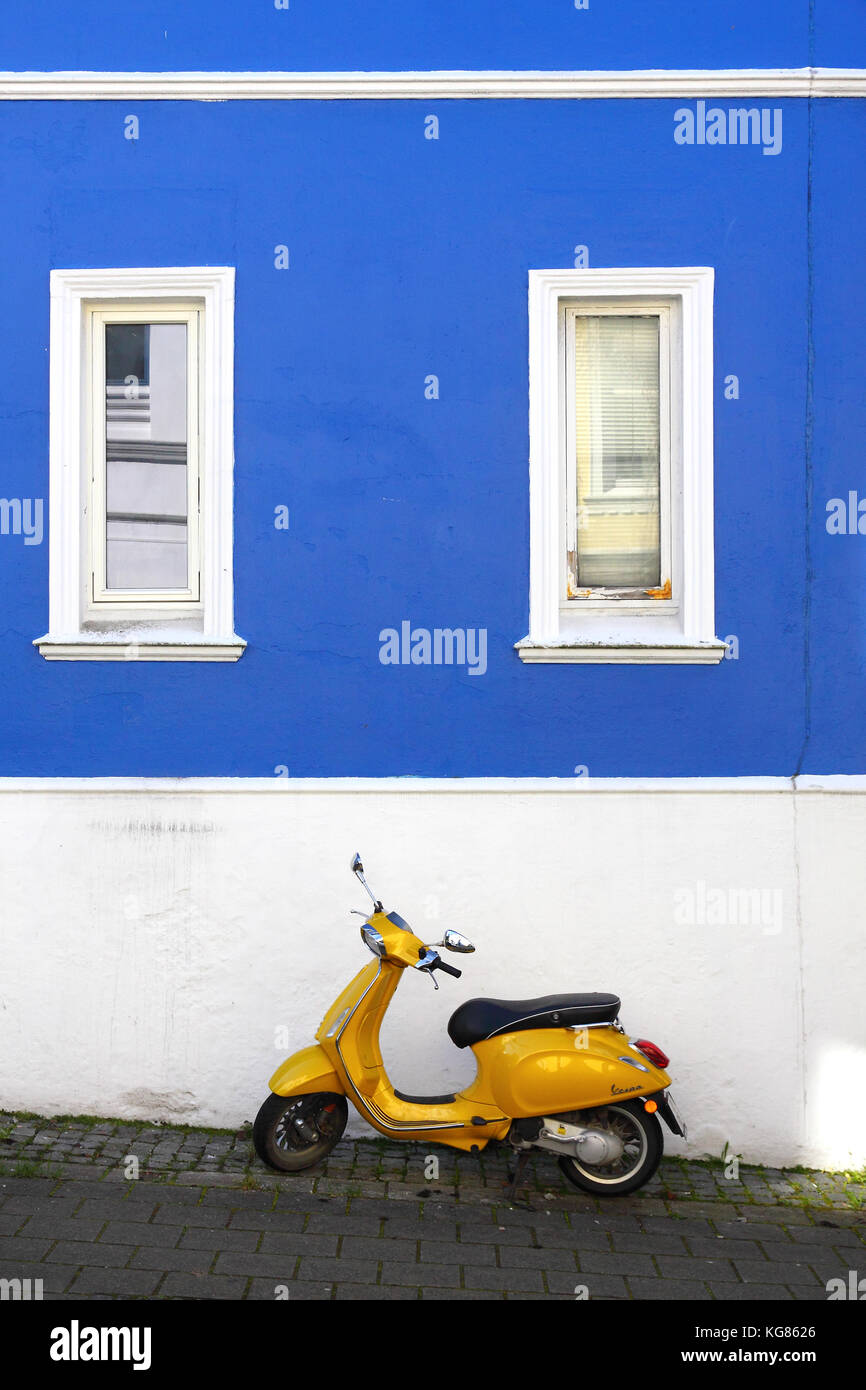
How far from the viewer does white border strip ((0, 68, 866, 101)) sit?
19.1ft

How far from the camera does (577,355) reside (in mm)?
6059

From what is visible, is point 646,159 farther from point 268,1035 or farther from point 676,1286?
point 676,1286

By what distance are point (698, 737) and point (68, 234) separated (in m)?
Answer: 3.91

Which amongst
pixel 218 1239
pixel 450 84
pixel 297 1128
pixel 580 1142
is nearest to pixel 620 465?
pixel 450 84

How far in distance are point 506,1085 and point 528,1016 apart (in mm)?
291

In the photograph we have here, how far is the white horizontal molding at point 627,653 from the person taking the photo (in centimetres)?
576

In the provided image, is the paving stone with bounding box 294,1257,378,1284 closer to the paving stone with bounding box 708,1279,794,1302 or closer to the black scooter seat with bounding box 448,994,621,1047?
the black scooter seat with bounding box 448,994,621,1047

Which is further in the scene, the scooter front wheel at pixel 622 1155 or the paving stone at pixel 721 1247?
the scooter front wheel at pixel 622 1155

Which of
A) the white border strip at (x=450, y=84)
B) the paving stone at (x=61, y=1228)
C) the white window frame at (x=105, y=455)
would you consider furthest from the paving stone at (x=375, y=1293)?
the white border strip at (x=450, y=84)

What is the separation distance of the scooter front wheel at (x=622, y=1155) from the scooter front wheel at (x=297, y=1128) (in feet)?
3.25

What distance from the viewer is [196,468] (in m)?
6.04

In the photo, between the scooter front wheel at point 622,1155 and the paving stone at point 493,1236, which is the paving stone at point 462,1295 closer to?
the paving stone at point 493,1236
